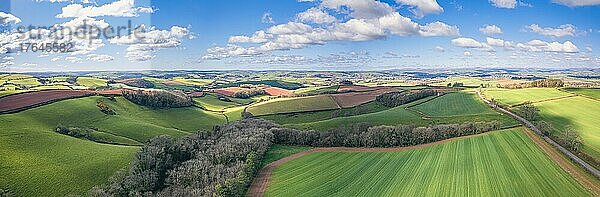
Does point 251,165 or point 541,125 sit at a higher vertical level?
point 541,125

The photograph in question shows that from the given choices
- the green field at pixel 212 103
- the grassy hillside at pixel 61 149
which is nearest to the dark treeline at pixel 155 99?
the green field at pixel 212 103

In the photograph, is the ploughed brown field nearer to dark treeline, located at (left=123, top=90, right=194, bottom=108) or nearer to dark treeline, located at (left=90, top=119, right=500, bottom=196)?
dark treeline, located at (left=123, top=90, right=194, bottom=108)

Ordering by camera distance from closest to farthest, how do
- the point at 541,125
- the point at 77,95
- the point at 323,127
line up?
the point at 541,125 → the point at 323,127 → the point at 77,95

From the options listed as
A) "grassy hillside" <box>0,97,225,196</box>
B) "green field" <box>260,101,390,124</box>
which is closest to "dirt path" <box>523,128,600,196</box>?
"grassy hillside" <box>0,97,225,196</box>

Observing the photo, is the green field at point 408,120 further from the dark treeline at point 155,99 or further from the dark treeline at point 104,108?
the dark treeline at point 155,99

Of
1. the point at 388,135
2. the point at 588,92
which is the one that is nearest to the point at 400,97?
the point at 588,92

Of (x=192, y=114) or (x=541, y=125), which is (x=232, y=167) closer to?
(x=541, y=125)

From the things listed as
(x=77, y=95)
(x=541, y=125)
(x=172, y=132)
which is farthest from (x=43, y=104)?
(x=541, y=125)
